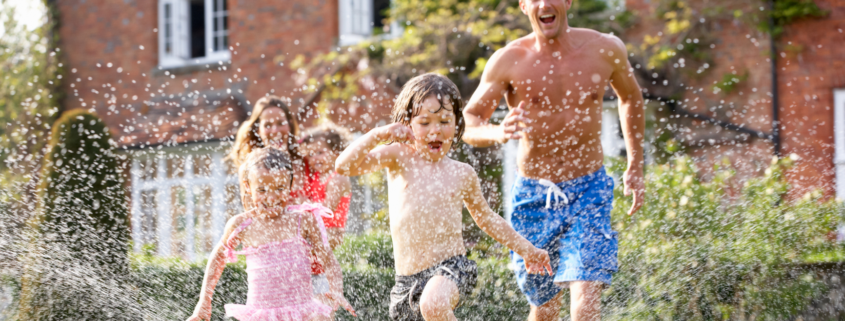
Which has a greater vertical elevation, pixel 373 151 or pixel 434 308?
pixel 373 151

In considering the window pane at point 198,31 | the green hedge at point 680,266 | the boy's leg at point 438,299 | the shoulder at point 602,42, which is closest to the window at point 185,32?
the window pane at point 198,31

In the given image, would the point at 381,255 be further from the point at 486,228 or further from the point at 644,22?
the point at 644,22

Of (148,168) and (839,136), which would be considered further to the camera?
(148,168)

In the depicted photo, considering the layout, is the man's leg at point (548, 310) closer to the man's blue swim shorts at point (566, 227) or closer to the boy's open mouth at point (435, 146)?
the man's blue swim shorts at point (566, 227)

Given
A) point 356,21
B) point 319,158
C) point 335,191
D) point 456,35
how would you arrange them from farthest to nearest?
point 356,21 < point 456,35 < point 319,158 < point 335,191

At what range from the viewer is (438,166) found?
3.05 meters

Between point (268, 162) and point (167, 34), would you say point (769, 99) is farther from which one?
point (167, 34)

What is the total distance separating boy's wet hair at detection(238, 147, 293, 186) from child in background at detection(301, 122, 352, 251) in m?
0.33

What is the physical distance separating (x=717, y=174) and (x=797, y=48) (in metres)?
3.48

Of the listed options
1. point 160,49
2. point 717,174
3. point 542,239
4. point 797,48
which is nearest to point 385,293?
point 542,239

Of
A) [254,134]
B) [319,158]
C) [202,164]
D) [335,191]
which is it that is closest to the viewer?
[335,191]

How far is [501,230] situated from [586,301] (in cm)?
44

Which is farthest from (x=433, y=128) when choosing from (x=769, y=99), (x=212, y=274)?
(x=769, y=99)

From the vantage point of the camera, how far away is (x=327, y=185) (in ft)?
12.6
